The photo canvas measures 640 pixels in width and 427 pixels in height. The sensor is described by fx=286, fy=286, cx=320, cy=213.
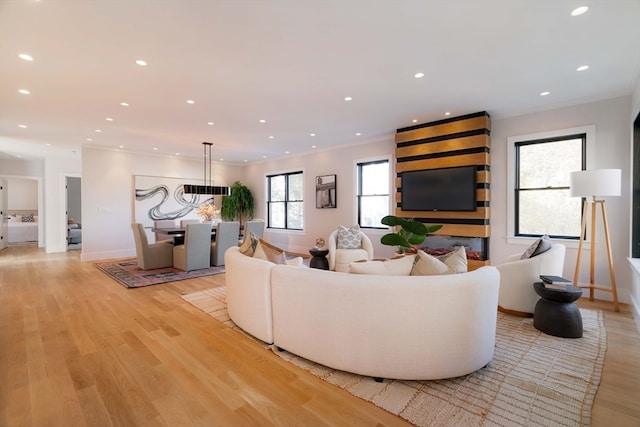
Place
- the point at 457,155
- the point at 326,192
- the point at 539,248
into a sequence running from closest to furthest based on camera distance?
1. the point at 539,248
2. the point at 457,155
3. the point at 326,192

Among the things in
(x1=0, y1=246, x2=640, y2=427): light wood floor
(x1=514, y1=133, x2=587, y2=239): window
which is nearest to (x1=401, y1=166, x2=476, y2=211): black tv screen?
(x1=514, y1=133, x2=587, y2=239): window

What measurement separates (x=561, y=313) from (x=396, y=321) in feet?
6.81

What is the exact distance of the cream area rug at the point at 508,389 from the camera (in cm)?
169

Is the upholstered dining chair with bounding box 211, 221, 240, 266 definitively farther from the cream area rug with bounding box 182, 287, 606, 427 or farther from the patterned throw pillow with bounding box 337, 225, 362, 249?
the cream area rug with bounding box 182, 287, 606, 427

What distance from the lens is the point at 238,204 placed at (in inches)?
362

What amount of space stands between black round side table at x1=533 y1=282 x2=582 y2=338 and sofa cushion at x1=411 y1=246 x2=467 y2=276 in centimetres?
143

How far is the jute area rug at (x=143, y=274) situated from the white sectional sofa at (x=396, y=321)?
3.58 m

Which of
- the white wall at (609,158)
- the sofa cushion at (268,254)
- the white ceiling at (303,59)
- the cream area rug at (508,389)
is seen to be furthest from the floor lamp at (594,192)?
the sofa cushion at (268,254)

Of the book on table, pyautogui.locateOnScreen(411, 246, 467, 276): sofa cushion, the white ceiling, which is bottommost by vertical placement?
the book on table

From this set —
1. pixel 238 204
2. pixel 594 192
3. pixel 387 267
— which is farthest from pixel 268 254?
pixel 238 204

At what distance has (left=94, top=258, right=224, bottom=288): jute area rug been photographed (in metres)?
4.77

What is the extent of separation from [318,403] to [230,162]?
8.67 meters

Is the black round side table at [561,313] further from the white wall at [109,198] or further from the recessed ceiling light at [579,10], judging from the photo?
the white wall at [109,198]

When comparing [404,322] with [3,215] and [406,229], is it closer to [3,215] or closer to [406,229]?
[406,229]
